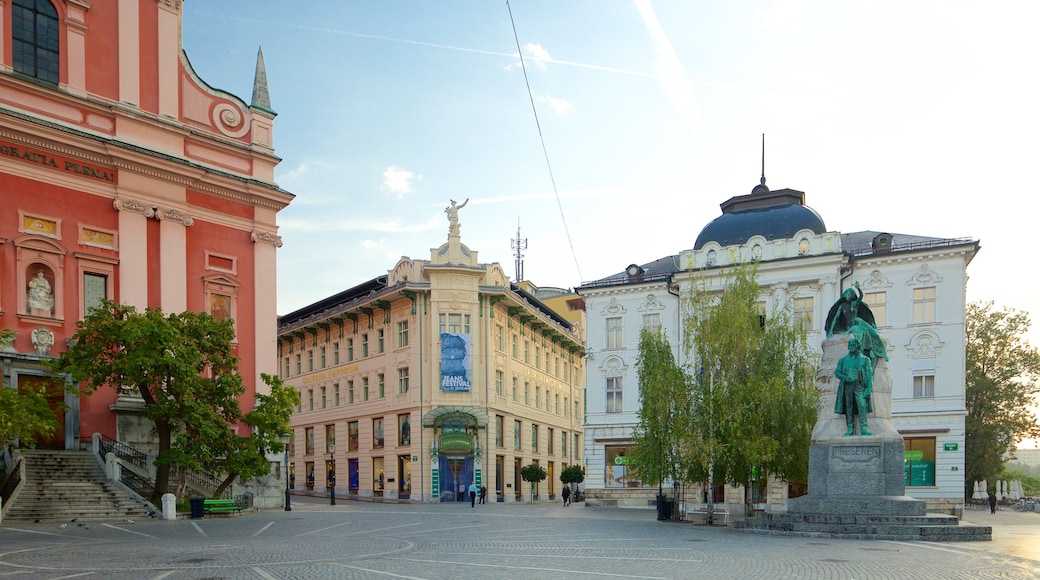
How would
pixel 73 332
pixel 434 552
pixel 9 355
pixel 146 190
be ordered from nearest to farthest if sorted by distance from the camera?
pixel 434 552 < pixel 9 355 < pixel 73 332 < pixel 146 190

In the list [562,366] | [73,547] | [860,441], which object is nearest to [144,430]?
[73,547]

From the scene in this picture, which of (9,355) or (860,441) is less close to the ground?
(9,355)

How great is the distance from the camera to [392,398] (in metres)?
53.4

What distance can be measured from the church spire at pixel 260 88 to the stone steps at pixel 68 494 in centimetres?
1660

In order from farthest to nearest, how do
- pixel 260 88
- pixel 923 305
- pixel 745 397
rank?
1. pixel 923 305
2. pixel 260 88
3. pixel 745 397

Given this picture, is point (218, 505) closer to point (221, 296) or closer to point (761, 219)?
point (221, 296)

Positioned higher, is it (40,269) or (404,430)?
(40,269)

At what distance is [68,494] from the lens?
2656 cm

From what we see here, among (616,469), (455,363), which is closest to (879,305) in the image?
(616,469)

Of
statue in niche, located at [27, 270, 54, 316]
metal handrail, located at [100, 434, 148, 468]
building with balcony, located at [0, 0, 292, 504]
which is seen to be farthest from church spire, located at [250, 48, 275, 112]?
metal handrail, located at [100, 434, 148, 468]

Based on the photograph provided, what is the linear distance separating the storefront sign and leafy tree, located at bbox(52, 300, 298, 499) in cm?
581

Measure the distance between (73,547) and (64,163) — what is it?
17.5 metres

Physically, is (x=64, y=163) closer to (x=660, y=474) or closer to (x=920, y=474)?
(x=660, y=474)

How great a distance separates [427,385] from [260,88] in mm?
20314
